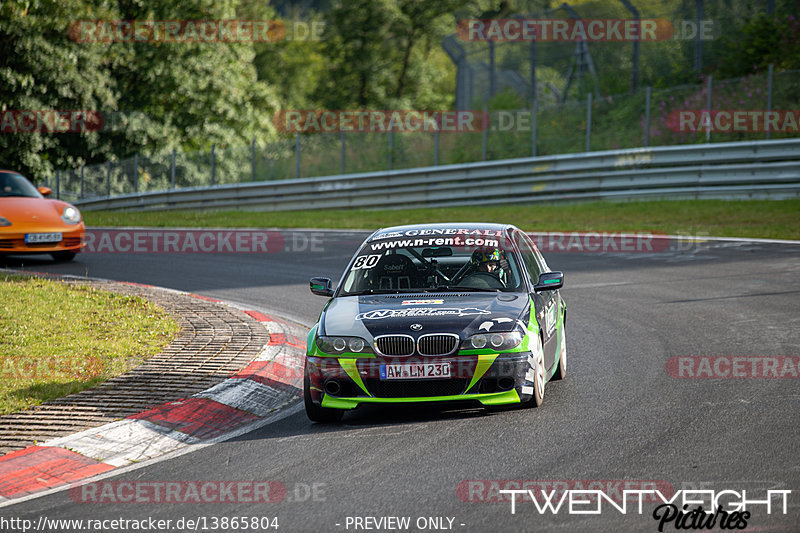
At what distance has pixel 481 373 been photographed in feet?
21.0

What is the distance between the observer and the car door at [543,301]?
707 cm

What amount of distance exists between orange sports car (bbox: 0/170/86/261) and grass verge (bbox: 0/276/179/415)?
10.7 feet

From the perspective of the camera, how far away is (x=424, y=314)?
666 centimetres

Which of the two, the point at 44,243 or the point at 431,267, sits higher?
the point at 431,267

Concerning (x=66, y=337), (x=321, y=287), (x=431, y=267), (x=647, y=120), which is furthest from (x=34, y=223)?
(x=647, y=120)

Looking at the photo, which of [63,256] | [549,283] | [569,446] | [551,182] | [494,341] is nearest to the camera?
[569,446]

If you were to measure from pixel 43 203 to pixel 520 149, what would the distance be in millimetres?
15027

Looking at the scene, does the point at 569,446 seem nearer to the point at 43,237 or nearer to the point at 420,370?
the point at 420,370

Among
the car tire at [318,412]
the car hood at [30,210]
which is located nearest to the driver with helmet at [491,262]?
the car tire at [318,412]

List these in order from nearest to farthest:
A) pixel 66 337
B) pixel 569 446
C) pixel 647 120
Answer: pixel 569 446 → pixel 66 337 → pixel 647 120

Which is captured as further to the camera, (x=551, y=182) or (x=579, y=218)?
(x=551, y=182)

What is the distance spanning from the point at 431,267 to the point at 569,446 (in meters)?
2.36

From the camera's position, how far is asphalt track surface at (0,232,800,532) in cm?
472

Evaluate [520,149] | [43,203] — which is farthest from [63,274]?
[520,149]
